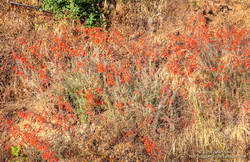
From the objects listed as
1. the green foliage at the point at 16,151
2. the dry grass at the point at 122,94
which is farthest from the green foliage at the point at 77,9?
the green foliage at the point at 16,151

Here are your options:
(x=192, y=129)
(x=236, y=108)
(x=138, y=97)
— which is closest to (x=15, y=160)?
(x=138, y=97)

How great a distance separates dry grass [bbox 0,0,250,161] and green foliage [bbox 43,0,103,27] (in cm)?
35

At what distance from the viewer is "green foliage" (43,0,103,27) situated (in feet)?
25.5

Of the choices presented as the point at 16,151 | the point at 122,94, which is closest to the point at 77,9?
the point at 122,94

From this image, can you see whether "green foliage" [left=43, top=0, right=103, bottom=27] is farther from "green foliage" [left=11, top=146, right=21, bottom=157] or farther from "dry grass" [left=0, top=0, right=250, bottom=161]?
"green foliage" [left=11, top=146, right=21, bottom=157]

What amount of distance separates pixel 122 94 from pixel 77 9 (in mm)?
3430

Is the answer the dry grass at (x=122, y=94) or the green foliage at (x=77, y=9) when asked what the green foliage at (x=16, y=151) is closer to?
the dry grass at (x=122, y=94)

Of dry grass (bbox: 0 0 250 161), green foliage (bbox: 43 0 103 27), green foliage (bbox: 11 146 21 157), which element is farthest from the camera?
green foliage (bbox: 43 0 103 27)

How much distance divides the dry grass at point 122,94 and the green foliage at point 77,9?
1.15ft

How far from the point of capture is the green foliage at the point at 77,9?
25.5ft

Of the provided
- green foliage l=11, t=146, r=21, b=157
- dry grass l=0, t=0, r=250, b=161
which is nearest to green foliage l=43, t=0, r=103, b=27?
dry grass l=0, t=0, r=250, b=161

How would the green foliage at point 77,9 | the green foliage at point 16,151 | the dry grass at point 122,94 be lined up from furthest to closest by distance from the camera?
the green foliage at point 77,9
the green foliage at point 16,151
the dry grass at point 122,94

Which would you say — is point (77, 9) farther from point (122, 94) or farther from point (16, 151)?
point (16, 151)

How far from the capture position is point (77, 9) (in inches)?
303
